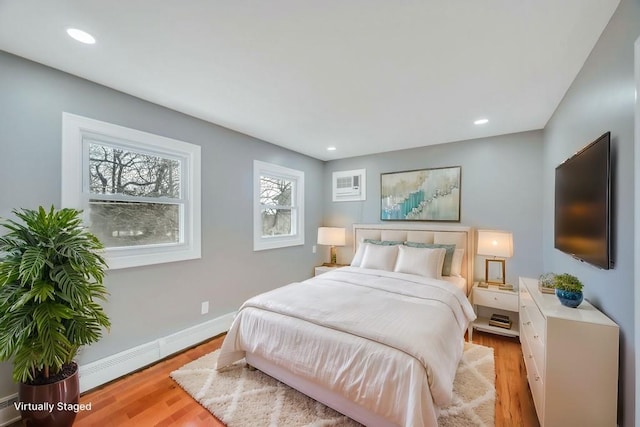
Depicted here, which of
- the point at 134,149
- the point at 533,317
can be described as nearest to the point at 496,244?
the point at 533,317

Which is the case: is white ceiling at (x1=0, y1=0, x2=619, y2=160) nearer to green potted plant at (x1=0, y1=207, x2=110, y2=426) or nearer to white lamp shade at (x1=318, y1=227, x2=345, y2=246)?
green potted plant at (x1=0, y1=207, x2=110, y2=426)

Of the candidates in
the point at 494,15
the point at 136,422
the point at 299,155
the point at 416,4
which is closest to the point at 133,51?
the point at 416,4

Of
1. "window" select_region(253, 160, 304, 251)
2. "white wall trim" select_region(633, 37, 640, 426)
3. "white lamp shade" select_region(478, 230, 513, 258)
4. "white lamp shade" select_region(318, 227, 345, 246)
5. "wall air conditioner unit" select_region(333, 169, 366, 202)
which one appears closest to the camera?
"white wall trim" select_region(633, 37, 640, 426)

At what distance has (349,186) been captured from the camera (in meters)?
4.49

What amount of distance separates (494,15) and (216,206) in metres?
2.84

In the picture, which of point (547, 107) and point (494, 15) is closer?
point (494, 15)

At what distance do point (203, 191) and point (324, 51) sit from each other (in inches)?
77.1

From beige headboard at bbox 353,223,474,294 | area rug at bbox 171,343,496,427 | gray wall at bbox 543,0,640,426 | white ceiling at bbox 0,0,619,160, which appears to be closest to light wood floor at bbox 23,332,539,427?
area rug at bbox 171,343,496,427

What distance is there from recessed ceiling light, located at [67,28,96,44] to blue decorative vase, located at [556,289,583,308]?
3271 mm

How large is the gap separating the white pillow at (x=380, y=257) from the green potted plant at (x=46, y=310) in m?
2.65

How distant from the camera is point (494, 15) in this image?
135 cm

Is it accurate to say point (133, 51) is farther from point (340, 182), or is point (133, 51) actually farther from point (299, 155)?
point (340, 182)

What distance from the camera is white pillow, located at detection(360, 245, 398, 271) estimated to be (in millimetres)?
3270

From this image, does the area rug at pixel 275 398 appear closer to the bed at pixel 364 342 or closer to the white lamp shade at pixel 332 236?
the bed at pixel 364 342
